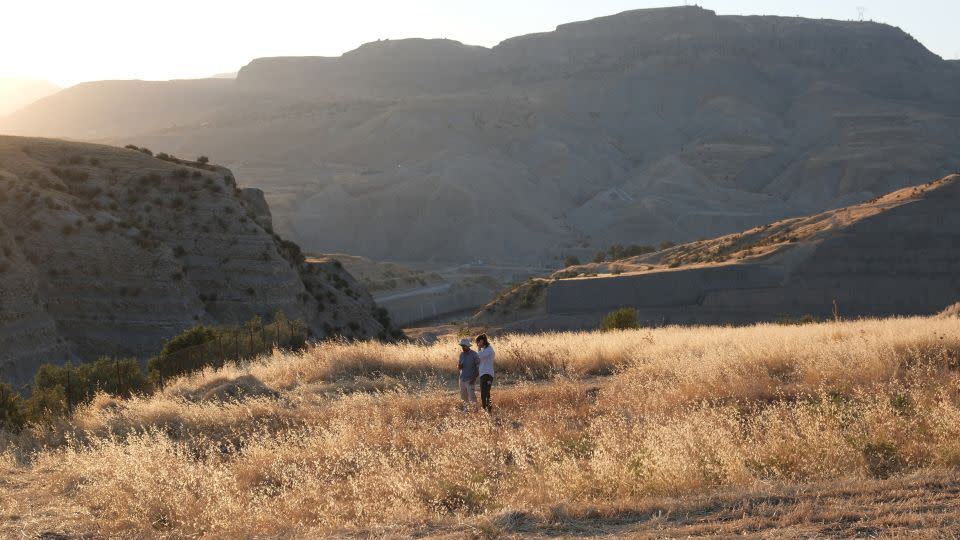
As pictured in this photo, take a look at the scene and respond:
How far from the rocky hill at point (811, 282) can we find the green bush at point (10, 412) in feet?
155

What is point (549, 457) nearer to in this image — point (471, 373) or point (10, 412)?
point (471, 373)

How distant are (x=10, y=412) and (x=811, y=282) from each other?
183 feet

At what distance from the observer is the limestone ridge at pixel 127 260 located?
120 ft

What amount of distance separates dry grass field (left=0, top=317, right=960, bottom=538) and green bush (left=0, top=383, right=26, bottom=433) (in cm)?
108

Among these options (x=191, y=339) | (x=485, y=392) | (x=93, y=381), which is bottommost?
(x=191, y=339)

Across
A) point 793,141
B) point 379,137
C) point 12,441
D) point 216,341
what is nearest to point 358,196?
point 379,137

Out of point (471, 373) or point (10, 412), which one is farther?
point (10, 412)

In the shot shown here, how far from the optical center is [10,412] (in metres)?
17.7

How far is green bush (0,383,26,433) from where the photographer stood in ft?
56.2

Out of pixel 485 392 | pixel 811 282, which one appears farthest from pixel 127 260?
pixel 811 282

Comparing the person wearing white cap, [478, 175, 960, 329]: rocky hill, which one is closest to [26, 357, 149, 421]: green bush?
the person wearing white cap

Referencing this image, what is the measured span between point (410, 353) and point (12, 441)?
9319 millimetres

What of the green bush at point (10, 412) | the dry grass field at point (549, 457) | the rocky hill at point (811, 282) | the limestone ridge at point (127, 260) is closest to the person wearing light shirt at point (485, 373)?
the dry grass field at point (549, 457)

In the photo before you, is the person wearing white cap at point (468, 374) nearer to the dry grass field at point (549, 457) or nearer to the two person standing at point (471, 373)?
the two person standing at point (471, 373)
